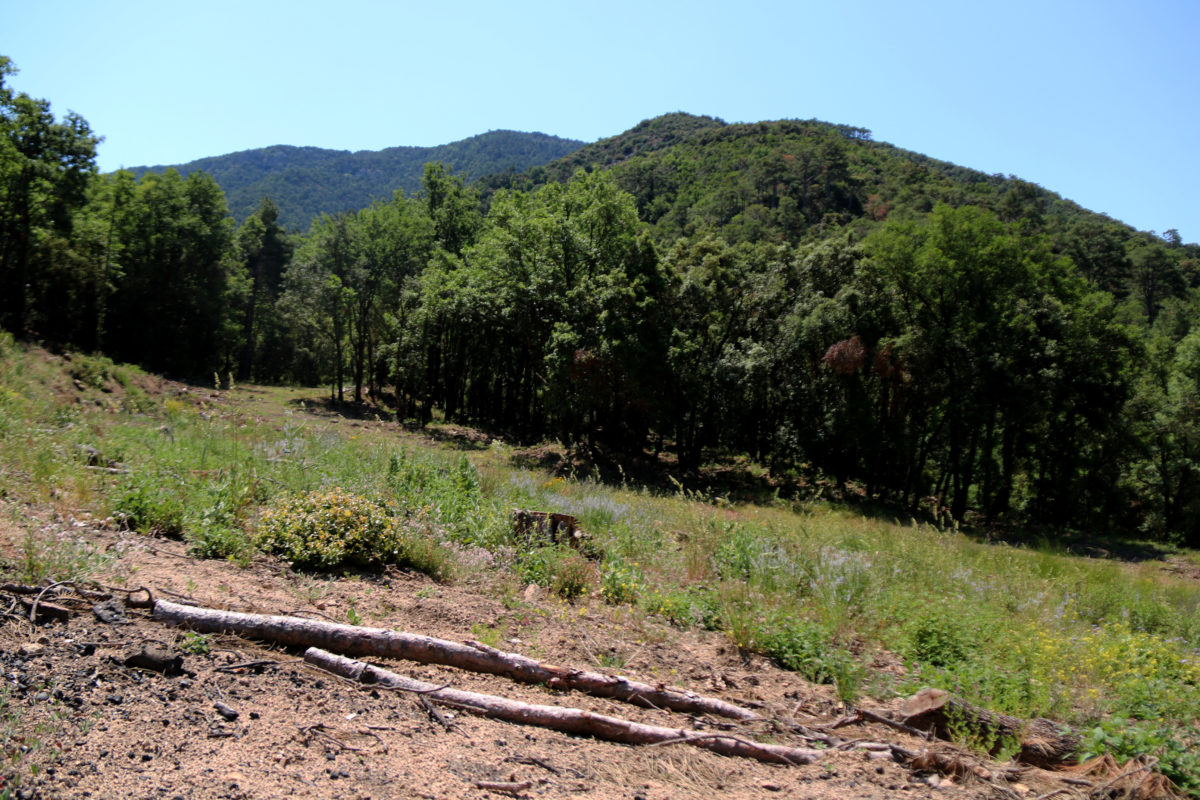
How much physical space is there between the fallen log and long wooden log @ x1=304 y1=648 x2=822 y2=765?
1.00 m

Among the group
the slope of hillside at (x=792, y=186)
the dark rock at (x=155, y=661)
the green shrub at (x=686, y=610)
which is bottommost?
the green shrub at (x=686, y=610)

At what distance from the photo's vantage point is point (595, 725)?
385cm

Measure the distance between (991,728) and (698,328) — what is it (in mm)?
23750

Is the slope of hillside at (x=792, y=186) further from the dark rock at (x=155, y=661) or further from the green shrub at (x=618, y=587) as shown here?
the dark rock at (x=155, y=661)

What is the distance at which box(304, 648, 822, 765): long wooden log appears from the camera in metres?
3.80

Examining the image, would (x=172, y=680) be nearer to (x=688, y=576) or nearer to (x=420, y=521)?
(x=420, y=521)

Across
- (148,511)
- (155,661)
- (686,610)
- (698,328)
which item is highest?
(698,328)

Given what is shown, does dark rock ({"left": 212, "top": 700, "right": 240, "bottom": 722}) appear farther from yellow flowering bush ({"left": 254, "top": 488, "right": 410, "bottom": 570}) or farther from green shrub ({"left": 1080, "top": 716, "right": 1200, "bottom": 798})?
green shrub ({"left": 1080, "top": 716, "right": 1200, "bottom": 798})

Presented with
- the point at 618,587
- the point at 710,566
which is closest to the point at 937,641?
the point at 710,566

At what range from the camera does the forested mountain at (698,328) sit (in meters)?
23.3

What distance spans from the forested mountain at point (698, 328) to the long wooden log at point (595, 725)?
735 inches

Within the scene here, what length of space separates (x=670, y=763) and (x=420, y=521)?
4648 millimetres

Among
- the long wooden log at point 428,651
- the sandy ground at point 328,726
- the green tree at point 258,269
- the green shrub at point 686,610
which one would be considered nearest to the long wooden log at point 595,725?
the sandy ground at point 328,726

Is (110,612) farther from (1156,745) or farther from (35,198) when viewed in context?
(35,198)
